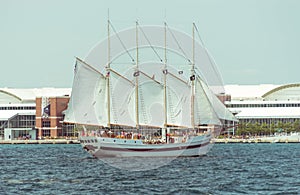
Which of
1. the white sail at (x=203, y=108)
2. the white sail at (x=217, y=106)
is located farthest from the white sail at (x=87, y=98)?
the white sail at (x=217, y=106)

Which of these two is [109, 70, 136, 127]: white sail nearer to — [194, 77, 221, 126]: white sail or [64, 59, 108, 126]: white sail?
[64, 59, 108, 126]: white sail

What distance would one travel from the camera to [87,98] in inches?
4183

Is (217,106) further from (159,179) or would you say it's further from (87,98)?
(159,179)

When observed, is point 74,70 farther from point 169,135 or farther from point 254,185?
point 254,185

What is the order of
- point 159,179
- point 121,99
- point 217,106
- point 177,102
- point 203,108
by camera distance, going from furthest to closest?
point 177,102, point 121,99, point 217,106, point 203,108, point 159,179

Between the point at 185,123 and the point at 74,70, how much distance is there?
17261mm

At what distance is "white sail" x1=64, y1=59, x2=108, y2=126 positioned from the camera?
346 ft

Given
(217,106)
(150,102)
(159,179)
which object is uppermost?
(150,102)

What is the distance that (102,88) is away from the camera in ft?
361

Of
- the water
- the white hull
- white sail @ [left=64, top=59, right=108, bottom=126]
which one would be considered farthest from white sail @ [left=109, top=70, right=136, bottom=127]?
the water

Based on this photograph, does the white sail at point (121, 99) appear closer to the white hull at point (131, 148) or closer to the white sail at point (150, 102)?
the white sail at point (150, 102)

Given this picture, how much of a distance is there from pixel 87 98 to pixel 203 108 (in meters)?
15.3

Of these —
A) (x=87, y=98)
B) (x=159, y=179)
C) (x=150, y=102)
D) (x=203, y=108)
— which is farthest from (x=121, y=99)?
(x=159, y=179)

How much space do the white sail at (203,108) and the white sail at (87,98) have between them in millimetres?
12183
